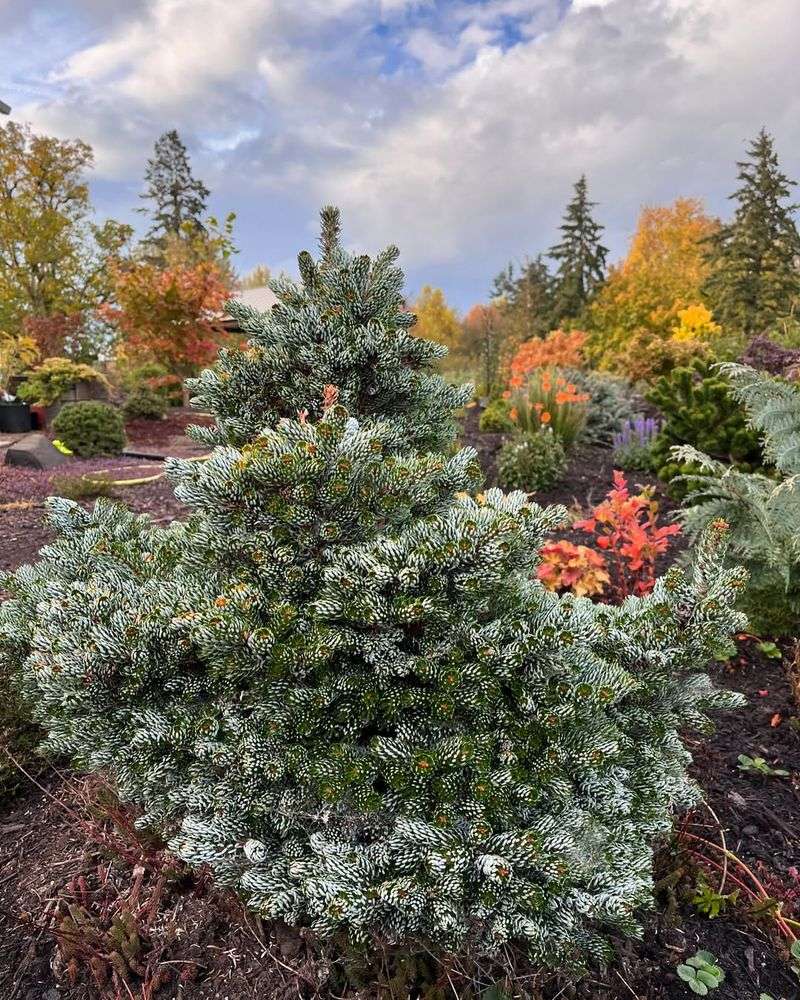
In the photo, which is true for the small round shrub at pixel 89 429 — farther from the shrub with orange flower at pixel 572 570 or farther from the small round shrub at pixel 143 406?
the shrub with orange flower at pixel 572 570

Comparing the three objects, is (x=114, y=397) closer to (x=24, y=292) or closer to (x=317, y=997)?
(x=24, y=292)

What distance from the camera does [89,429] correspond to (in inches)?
437

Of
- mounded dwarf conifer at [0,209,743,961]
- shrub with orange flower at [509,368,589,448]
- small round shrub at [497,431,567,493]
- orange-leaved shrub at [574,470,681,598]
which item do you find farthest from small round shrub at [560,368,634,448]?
mounded dwarf conifer at [0,209,743,961]

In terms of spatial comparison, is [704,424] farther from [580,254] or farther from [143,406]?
[580,254]

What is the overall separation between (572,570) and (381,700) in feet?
8.85

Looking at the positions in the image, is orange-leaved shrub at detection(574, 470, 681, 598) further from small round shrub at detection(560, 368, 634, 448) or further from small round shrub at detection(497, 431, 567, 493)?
small round shrub at detection(560, 368, 634, 448)

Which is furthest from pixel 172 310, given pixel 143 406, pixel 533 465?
pixel 533 465

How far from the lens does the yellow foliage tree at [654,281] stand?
2383 centimetres

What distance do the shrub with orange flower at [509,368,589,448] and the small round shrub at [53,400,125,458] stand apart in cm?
690

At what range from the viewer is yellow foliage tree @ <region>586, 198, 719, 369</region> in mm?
23828

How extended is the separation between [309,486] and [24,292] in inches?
1190

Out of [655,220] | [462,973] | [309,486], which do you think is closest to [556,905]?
[462,973]

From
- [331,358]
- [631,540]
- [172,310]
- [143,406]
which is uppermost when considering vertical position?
[172,310]

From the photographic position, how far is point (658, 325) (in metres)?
23.3
